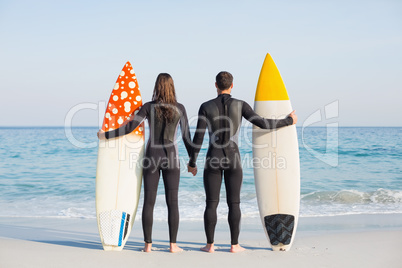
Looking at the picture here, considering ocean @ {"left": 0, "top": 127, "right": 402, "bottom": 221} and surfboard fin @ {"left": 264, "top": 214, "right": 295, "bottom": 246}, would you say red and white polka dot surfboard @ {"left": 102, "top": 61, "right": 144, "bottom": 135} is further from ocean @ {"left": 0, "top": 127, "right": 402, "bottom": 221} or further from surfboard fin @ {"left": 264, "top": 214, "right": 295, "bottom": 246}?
ocean @ {"left": 0, "top": 127, "right": 402, "bottom": 221}

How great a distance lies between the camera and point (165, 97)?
3.27m

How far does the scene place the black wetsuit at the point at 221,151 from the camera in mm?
3295

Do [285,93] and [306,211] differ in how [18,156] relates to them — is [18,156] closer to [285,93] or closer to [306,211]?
[306,211]

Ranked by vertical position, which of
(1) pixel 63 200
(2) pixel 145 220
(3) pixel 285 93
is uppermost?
(3) pixel 285 93

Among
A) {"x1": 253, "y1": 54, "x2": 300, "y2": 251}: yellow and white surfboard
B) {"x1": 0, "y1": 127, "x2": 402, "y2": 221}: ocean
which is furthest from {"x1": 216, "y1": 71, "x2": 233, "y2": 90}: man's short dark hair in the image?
{"x1": 0, "y1": 127, "x2": 402, "y2": 221}: ocean

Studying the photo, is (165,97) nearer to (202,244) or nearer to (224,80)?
(224,80)

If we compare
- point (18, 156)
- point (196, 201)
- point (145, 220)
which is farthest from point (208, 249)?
point (18, 156)

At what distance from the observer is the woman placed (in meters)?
3.30

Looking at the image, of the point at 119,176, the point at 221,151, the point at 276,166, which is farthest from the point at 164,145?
the point at 276,166

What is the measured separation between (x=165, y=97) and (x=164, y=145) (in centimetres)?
40

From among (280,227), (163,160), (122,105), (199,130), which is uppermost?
(122,105)

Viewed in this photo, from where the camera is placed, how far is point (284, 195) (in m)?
3.66

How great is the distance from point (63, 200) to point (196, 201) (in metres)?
2.37

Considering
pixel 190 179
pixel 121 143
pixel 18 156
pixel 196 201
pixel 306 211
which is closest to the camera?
pixel 121 143
